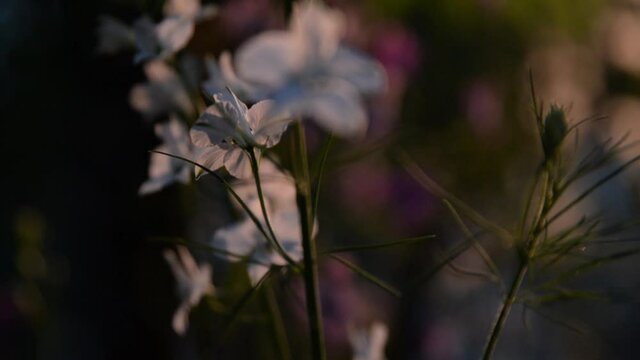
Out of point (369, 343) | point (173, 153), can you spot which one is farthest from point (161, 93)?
point (369, 343)

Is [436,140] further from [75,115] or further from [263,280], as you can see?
[263,280]

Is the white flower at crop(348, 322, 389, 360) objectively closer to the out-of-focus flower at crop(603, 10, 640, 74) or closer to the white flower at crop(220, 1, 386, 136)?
the white flower at crop(220, 1, 386, 136)

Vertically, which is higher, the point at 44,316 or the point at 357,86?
the point at 44,316

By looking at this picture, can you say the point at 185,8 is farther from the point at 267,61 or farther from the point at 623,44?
the point at 623,44

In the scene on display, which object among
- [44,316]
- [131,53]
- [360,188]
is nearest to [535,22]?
[360,188]

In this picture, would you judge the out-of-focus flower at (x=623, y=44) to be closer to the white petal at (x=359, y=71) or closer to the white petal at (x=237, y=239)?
the white petal at (x=237, y=239)

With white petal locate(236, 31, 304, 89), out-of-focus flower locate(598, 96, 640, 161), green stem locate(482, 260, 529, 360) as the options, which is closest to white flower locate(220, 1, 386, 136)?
white petal locate(236, 31, 304, 89)
